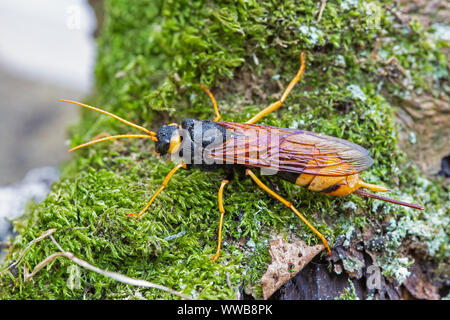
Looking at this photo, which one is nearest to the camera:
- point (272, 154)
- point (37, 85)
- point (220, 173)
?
point (272, 154)

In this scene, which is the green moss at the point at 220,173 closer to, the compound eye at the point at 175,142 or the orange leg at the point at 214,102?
the orange leg at the point at 214,102

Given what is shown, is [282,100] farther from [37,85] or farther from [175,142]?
[37,85]

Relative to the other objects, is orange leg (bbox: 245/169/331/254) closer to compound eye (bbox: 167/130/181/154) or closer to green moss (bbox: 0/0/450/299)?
green moss (bbox: 0/0/450/299)

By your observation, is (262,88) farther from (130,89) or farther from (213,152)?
(130,89)

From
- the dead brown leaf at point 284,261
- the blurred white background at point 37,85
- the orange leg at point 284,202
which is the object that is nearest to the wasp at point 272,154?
the orange leg at point 284,202

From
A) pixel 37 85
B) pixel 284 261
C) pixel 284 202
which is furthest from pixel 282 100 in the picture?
pixel 37 85

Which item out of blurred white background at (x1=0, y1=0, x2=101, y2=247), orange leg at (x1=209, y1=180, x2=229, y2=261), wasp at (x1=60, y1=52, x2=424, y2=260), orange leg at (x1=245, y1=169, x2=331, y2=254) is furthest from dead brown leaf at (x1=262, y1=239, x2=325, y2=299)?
blurred white background at (x1=0, y1=0, x2=101, y2=247)
